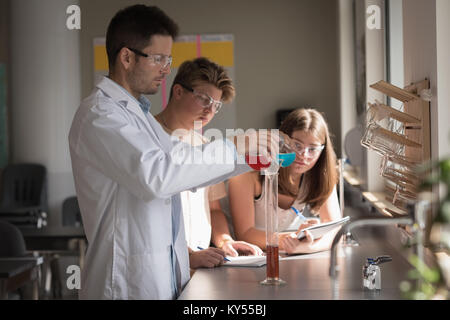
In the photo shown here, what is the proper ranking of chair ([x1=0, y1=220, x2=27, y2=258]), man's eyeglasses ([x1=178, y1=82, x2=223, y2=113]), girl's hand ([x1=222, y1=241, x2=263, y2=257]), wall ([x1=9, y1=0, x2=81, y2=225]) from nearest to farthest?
girl's hand ([x1=222, y1=241, x2=263, y2=257])
man's eyeglasses ([x1=178, y1=82, x2=223, y2=113])
chair ([x1=0, y1=220, x2=27, y2=258])
wall ([x1=9, y1=0, x2=81, y2=225])

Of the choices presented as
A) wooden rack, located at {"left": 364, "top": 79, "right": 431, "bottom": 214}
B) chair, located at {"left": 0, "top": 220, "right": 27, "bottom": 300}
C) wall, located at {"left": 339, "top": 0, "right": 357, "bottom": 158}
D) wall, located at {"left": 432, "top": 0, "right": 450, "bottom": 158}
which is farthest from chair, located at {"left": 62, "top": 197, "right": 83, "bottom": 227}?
wall, located at {"left": 432, "top": 0, "right": 450, "bottom": 158}

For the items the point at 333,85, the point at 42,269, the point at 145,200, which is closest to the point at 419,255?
the point at 145,200

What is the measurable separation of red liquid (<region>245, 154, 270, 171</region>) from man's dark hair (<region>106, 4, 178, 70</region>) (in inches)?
16.3

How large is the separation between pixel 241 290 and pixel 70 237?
2.00 m

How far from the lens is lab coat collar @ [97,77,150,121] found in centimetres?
153

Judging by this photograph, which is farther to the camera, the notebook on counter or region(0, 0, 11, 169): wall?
region(0, 0, 11, 169): wall

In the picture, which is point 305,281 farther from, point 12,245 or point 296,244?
point 12,245

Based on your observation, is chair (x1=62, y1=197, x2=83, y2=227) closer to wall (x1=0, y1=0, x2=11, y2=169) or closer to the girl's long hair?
wall (x1=0, y1=0, x2=11, y2=169)

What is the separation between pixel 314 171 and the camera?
2.27m

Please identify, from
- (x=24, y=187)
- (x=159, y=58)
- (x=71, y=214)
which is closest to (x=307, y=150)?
(x=159, y=58)

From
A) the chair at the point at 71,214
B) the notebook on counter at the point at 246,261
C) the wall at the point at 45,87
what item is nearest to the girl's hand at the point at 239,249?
the notebook on counter at the point at 246,261

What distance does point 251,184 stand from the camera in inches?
85.8

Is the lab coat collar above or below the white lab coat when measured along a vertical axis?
above

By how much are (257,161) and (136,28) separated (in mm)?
486
